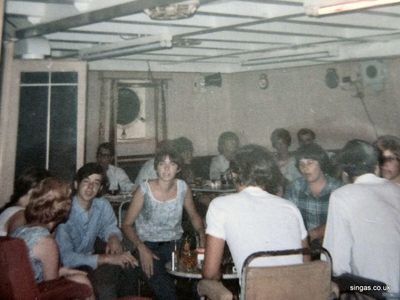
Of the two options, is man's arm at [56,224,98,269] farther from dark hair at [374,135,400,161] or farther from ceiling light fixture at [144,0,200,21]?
dark hair at [374,135,400,161]

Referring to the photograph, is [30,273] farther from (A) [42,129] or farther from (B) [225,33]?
(B) [225,33]

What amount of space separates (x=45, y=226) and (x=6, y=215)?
770 millimetres

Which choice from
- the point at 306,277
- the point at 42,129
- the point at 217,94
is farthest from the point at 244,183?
the point at 217,94

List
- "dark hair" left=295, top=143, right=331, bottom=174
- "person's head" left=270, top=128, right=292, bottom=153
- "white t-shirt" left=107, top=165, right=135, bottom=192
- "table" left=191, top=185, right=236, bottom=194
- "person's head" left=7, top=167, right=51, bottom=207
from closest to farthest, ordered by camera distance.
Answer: "person's head" left=7, top=167, right=51, bottom=207 → "dark hair" left=295, top=143, right=331, bottom=174 → "table" left=191, top=185, right=236, bottom=194 → "person's head" left=270, top=128, right=292, bottom=153 → "white t-shirt" left=107, top=165, right=135, bottom=192

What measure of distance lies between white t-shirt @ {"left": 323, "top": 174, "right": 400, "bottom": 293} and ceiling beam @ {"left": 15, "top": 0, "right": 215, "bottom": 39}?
1926mm

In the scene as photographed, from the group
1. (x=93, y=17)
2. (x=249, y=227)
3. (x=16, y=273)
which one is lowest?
(x=16, y=273)

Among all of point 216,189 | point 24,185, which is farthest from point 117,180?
point 24,185

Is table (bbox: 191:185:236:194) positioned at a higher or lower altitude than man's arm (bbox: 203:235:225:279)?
higher

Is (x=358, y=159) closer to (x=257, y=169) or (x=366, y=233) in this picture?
(x=366, y=233)

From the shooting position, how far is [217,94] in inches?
409

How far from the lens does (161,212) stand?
430cm

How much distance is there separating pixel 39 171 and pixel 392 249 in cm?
295

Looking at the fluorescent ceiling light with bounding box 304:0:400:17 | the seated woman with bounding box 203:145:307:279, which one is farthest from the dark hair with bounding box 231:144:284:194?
the fluorescent ceiling light with bounding box 304:0:400:17

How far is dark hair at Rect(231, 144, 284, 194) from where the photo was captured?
2.97 m
